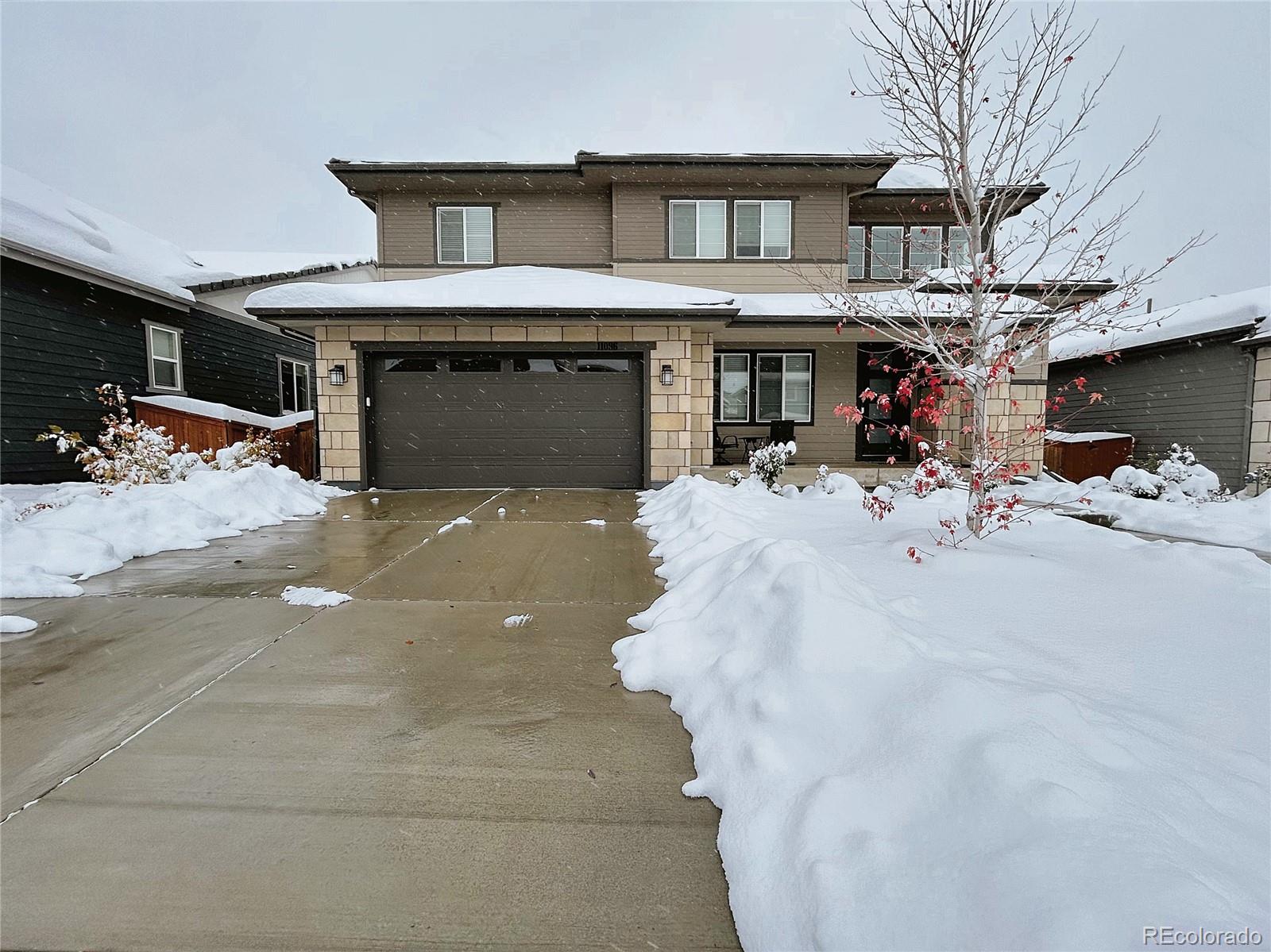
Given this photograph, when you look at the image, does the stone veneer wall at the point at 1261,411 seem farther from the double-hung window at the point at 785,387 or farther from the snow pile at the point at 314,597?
the snow pile at the point at 314,597

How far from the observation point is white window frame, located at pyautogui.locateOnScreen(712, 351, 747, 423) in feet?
37.5

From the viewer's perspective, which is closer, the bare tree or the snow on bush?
the bare tree

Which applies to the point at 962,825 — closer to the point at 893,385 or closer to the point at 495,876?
the point at 495,876

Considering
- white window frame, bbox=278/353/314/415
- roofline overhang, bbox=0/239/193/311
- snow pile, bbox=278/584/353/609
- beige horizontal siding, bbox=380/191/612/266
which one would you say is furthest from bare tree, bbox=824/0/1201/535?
white window frame, bbox=278/353/314/415

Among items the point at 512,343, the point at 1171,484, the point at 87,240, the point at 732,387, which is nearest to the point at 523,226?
the point at 512,343

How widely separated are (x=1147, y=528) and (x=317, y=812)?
286 inches

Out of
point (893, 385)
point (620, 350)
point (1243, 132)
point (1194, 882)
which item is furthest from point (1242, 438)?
point (1243, 132)

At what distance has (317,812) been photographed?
166 centimetres

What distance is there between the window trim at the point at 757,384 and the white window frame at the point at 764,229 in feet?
5.63

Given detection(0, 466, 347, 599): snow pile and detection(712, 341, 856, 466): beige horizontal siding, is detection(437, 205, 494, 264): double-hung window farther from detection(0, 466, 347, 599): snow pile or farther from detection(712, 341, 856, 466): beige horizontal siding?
detection(0, 466, 347, 599): snow pile

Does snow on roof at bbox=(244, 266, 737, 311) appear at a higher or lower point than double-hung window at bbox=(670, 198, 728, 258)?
lower

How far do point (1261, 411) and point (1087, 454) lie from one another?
268 centimetres

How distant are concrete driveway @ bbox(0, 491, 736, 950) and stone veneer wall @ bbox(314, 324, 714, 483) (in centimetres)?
550

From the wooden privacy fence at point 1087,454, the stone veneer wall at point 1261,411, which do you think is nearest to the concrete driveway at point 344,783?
the stone veneer wall at point 1261,411
